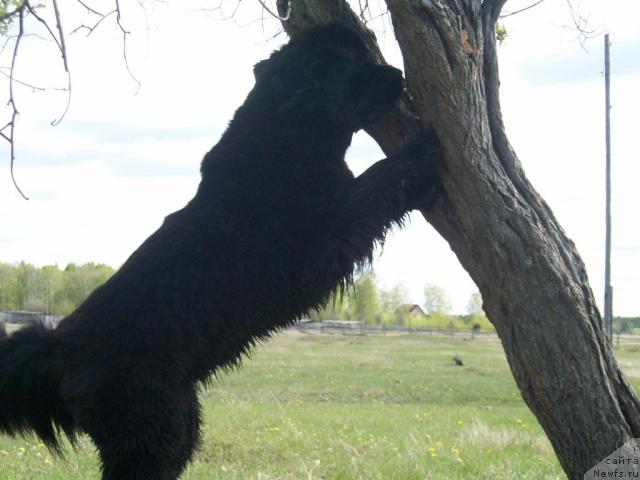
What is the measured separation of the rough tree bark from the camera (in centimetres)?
375

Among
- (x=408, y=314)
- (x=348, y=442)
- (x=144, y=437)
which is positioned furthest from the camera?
(x=408, y=314)

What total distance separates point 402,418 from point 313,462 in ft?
19.9

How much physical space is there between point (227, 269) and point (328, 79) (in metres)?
1.34

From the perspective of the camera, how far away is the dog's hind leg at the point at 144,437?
390 cm

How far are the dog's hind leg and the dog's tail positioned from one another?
0.42 meters

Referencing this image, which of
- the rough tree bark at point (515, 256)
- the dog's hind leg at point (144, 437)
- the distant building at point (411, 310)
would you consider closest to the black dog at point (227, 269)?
the dog's hind leg at point (144, 437)

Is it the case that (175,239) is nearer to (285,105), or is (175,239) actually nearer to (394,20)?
(285,105)

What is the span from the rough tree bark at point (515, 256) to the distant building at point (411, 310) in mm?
100882

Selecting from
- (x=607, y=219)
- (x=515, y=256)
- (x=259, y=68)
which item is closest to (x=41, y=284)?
(x=607, y=219)

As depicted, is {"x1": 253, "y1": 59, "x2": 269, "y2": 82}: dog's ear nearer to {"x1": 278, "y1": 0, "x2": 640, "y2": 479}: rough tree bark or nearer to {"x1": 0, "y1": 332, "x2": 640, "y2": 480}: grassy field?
{"x1": 278, "y1": 0, "x2": 640, "y2": 479}: rough tree bark

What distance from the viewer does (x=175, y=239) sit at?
166 inches

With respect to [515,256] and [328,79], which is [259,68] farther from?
[515,256]

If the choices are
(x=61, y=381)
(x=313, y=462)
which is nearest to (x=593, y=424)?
(x=61, y=381)

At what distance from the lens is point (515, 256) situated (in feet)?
12.6
